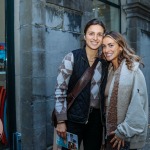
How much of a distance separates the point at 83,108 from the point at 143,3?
5.61 metres

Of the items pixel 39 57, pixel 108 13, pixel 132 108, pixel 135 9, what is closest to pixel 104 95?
pixel 132 108

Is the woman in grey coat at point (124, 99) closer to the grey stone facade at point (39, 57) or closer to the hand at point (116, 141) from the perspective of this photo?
the hand at point (116, 141)

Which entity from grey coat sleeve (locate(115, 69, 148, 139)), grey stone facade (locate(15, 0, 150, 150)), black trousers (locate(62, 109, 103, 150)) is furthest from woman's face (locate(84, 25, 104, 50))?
grey stone facade (locate(15, 0, 150, 150))

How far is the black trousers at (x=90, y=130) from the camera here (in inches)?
127

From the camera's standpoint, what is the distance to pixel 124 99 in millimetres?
2912

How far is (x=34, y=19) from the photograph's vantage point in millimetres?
4422

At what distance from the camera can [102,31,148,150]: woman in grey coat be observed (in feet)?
9.32

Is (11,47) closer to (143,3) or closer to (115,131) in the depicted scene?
(115,131)

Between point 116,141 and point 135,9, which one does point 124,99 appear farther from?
point 135,9

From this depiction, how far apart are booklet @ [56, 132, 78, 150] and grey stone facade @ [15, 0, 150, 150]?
1288 mm

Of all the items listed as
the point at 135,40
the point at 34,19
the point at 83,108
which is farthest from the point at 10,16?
the point at 135,40

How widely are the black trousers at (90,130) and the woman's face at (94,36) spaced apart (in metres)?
0.73

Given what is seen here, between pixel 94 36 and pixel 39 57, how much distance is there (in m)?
1.51

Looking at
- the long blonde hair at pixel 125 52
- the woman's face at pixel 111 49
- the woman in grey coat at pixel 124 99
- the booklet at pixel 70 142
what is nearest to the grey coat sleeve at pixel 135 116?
the woman in grey coat at pixel 124 99
